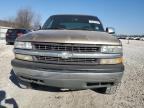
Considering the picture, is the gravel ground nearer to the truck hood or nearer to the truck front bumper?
the truck front bumper

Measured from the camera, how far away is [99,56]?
4410mm

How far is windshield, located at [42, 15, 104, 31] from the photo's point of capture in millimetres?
6262

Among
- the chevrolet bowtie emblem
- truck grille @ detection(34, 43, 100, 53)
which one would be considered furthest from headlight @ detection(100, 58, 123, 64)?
the chevrolet bowtie emblem

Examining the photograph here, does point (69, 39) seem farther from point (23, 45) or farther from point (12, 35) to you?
point (12, 35)

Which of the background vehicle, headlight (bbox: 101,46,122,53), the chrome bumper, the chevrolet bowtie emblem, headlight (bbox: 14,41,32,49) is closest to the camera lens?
the chrome bumper

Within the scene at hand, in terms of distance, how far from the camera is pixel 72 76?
13.9 feet

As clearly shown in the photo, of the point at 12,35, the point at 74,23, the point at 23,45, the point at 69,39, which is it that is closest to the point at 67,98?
the point at 69,39

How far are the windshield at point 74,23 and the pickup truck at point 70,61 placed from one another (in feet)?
5.23

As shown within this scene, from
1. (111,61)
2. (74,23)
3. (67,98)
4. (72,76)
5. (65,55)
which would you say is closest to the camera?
(72,76)

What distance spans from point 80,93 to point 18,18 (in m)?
67.7

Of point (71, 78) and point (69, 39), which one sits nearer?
point (71, 78)

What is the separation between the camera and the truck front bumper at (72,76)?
13.9 ft

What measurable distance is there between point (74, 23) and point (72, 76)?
8.38 ft

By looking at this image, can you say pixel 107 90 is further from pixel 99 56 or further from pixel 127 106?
pixel 99 56
